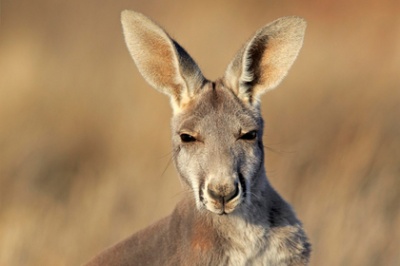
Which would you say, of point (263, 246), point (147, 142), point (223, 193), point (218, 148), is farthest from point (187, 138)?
point (147, 142)

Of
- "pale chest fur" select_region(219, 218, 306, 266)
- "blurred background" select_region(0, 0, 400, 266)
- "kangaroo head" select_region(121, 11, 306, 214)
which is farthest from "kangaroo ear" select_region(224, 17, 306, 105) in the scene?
"blurred background" select_region(0, 0, 400, 266)

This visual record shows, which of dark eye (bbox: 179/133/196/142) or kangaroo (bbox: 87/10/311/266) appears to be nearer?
kangaroo (bbox: 87/10/311/266)

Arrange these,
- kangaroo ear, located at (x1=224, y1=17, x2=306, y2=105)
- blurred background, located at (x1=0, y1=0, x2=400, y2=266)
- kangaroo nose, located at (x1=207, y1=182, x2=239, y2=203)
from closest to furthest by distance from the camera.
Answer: kangaroo nose, located at (x1=207, y1=182, x2=239, y2=203) < kangaroo ear, located at (x1=224, y1=17, x2=306, y2=105) < blurred background, located at (x1=0, y1=0, x2=400, y2=266)

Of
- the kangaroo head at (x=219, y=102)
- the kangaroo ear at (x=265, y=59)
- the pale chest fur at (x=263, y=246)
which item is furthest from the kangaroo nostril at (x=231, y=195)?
the kangaroo ear at (x=265, y=59)

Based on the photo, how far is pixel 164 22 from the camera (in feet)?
41.3

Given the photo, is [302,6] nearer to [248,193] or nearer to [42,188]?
[42,188]

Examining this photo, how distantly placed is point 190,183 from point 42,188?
12.6ft

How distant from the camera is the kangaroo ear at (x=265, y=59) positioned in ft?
18.9

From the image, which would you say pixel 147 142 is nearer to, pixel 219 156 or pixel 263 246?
pixel 263 246

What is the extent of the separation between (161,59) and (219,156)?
0.72m

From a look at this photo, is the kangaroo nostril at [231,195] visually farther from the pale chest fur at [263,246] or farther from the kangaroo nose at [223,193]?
the pale chest fur at [263,246]

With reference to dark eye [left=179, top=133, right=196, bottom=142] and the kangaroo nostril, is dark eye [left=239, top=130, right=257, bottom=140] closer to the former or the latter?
dark eye [left=179, top=133, right=196, bottom=142]

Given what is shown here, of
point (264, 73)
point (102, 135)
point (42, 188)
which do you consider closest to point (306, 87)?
point (102, 135)

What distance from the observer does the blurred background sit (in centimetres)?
862
